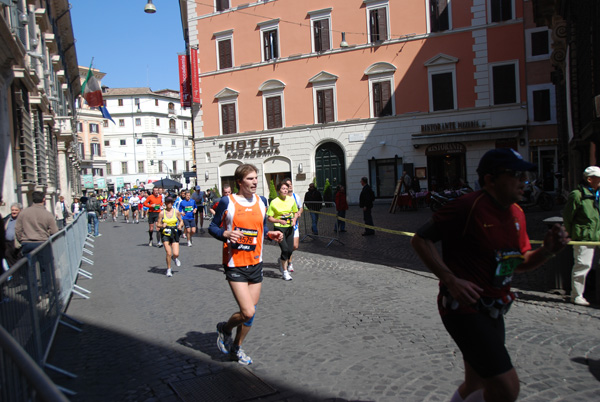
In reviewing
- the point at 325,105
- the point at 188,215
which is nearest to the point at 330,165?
the point at 325,105

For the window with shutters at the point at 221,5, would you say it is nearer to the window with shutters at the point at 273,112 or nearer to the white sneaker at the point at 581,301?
the window with shutters at the point at 273,112

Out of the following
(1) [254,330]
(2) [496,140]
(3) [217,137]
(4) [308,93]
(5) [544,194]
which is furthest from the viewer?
(3) [217,137]

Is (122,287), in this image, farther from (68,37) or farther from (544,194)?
(68,37)

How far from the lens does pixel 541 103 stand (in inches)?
1023

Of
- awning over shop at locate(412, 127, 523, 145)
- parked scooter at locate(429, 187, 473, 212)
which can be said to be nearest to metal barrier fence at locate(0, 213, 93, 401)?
parked scooter at locate(429, 187, 473, 212)

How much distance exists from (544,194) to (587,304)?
1412 cm

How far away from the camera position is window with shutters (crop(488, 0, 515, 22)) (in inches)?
1040

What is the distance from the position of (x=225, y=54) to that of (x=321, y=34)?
666cm

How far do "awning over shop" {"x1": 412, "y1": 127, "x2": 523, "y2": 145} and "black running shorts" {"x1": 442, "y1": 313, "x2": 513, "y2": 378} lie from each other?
25.5 metres

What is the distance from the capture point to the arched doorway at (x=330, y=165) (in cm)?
3041

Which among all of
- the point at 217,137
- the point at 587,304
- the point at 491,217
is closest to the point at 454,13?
the point at 217,137

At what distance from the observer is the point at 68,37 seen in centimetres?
3444

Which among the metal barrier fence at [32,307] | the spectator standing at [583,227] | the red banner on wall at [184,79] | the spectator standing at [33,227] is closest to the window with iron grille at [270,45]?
the red banner on wall at [184,79]

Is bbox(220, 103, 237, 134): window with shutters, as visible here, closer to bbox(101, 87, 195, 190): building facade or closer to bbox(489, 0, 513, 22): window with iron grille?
bbox(489, 0, 513, 22): window with iron grille
